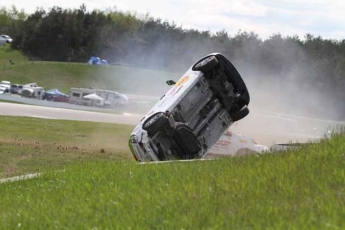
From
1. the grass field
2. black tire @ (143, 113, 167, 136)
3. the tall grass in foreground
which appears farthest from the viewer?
the grass field

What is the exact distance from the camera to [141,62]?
3324 inches

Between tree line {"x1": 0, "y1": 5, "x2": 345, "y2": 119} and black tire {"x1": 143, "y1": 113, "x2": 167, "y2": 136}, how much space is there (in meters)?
22.8

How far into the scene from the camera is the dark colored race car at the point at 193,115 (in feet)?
47.4

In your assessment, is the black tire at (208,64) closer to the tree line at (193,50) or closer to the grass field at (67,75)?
the tree line at (193,50)

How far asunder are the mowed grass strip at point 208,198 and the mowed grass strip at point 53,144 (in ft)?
17.7

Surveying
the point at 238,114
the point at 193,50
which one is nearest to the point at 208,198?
the point at 238,114

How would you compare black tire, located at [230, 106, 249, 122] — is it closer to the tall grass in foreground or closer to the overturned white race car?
the overturned white race car

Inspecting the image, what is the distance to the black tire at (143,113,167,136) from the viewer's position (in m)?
14.4

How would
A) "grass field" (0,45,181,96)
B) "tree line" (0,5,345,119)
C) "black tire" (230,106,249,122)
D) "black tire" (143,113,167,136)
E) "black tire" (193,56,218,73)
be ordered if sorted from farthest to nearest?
"grass field" (0,45,181,96)
"tree line" (0,5,345,119)
"black tire" (230,106,249,122)
"black tire" (193,56,218,73)
"black tire" (143,113,167,136)

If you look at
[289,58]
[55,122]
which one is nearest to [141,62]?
[289,58]

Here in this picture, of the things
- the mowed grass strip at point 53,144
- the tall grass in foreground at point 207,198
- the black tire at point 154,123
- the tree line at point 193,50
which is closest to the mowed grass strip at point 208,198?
the tall grass in foreground at point 207,198

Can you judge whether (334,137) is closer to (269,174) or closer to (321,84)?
(269,174)

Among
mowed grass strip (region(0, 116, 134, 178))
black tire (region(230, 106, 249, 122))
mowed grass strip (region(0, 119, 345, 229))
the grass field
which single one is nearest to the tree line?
the grass field

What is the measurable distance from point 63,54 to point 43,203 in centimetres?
9976
